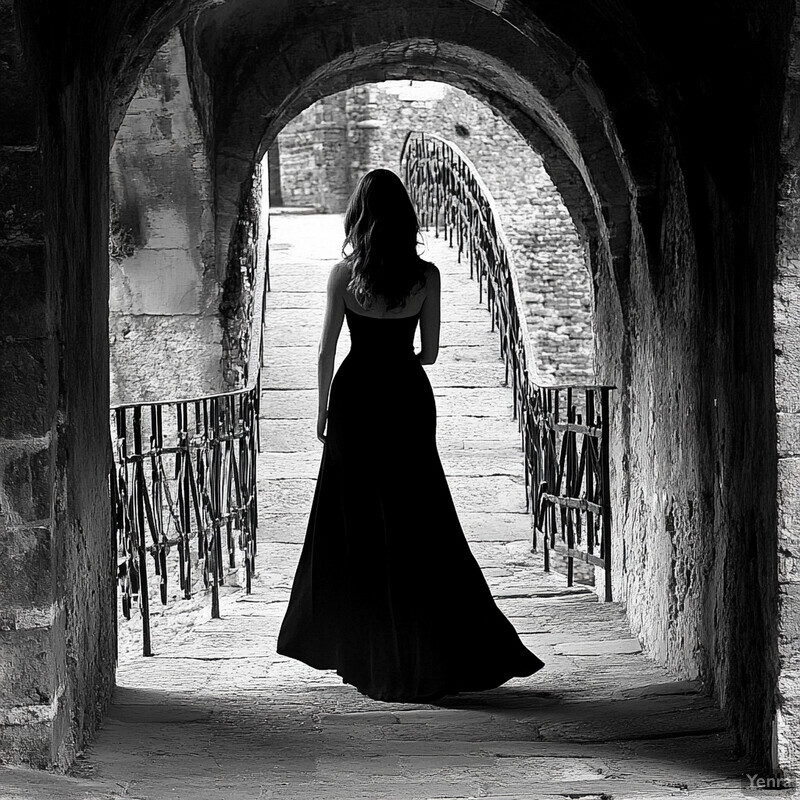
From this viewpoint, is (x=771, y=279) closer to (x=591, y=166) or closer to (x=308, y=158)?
(x=591, y=166)

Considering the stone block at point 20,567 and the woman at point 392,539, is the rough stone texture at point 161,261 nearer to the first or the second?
the woman at point 392,539

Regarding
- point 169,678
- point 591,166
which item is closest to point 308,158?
point 591,166

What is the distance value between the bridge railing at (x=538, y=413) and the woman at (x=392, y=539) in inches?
80.0

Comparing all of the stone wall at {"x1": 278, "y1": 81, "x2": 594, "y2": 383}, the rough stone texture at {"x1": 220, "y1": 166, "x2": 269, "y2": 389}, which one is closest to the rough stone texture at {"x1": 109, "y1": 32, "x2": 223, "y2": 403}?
the rough stone texture at {"x1": 220, "y1": 166, "x2": 269, "y2": 389}

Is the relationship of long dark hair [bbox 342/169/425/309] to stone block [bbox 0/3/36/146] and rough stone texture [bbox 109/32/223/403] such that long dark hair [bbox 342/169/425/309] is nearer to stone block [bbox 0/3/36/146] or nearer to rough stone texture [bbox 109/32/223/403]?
stone block [bbox 0/3/36/146]

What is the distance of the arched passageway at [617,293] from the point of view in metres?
2.53

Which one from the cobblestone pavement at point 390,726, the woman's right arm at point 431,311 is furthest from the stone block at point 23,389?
the woman's right arm at point 431,311

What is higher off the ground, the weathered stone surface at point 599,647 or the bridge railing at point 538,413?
the bridge railing at point 538,413

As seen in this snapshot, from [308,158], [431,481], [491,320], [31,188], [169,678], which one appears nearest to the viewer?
[31,188]

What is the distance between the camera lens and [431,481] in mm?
3422

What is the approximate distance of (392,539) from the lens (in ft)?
11.1

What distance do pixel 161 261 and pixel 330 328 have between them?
3.02m

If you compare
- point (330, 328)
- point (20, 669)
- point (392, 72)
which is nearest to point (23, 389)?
point (20, 669)

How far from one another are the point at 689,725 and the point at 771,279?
1269 millimetres
